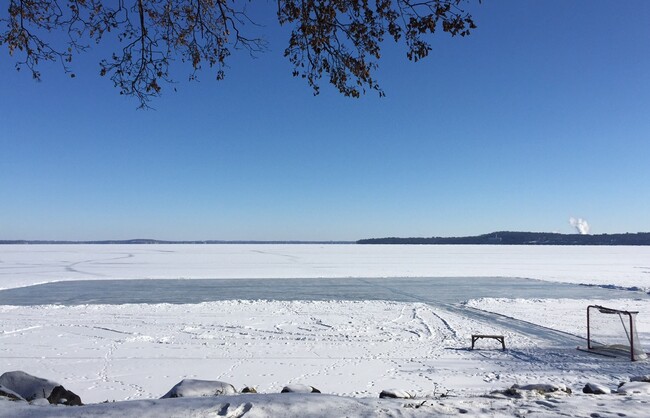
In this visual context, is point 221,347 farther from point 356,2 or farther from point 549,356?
point 356,2

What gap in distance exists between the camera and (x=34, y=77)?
513 cm

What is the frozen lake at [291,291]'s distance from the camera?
18234 mm

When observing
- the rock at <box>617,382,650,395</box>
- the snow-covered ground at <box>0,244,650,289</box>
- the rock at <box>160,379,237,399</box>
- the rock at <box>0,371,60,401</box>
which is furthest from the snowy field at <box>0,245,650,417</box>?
the snow-covered ground at <box>0,244,650,289</box>

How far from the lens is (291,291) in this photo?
2069 cm

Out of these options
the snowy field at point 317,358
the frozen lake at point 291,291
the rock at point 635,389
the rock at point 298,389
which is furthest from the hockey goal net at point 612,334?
the rock at point 298,389

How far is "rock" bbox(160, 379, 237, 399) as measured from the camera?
16.0ft

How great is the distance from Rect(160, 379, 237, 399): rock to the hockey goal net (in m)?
8.07

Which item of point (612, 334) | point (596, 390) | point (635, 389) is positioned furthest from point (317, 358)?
point (612, 334)

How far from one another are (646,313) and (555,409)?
14184 millimetres

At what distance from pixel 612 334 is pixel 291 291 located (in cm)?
1251

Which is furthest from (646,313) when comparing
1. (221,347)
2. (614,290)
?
(221,347)

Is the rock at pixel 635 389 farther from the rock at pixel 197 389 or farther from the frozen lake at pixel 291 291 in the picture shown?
the frozen lake at pixel 291 291

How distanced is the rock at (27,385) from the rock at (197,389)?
3.83 ft

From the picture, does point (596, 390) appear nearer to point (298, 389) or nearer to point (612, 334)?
point (298, 389)
